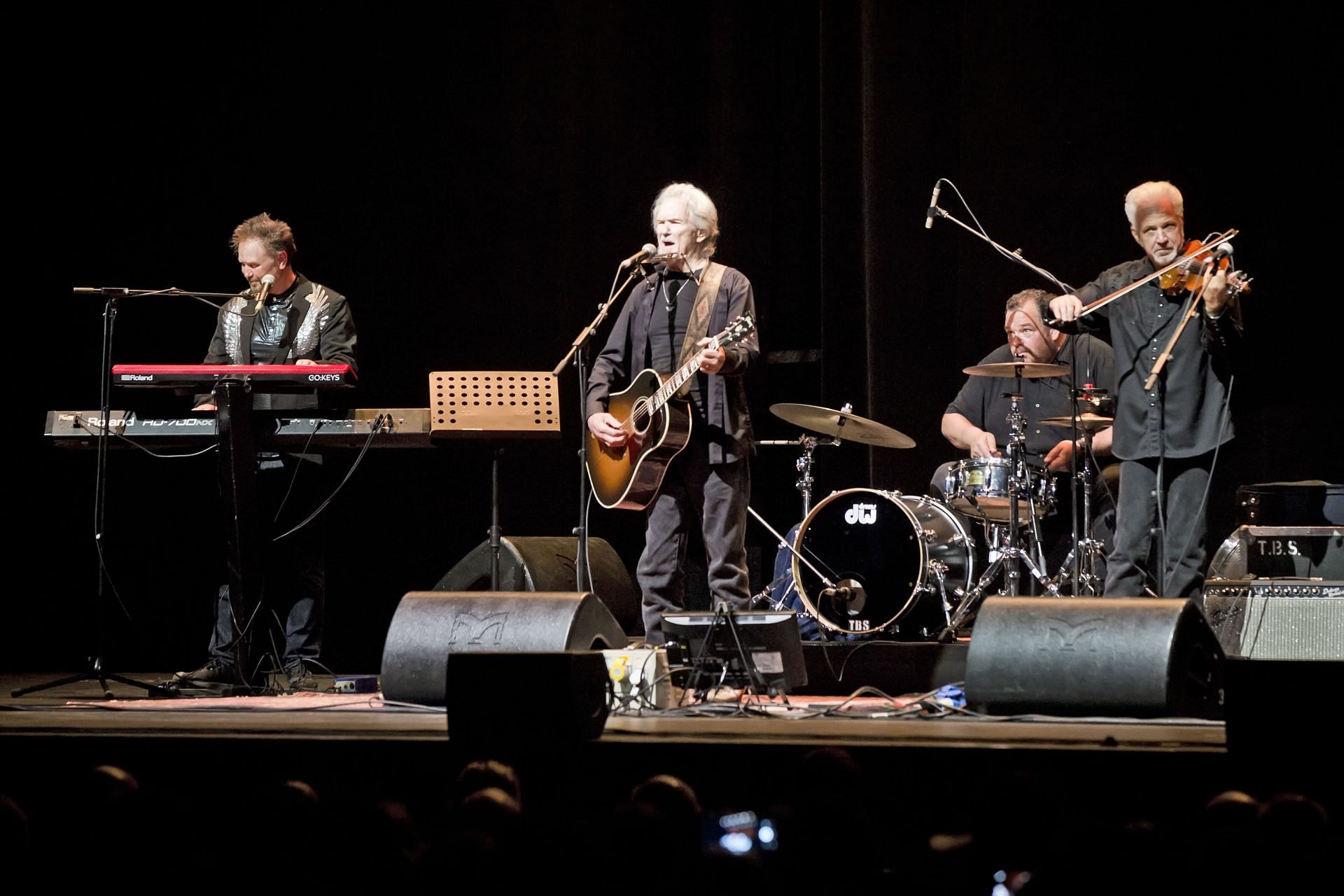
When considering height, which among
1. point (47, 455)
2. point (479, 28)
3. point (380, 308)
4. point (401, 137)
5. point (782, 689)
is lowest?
point (782, 689)

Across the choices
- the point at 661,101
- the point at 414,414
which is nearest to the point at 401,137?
the point at 661,101

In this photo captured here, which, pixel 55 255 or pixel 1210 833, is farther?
pixel 55 255

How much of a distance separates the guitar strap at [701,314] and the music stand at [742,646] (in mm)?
1149

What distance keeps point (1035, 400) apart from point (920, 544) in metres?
1.30

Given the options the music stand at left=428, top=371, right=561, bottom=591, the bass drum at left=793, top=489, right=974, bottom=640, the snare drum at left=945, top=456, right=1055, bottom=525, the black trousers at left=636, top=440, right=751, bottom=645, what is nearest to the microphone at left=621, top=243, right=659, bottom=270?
the music stand at left=428, top=371, right=561, bottom=591

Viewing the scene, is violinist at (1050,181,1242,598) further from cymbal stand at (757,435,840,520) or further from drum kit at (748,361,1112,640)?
cymbal stand at (757,435,840,520)

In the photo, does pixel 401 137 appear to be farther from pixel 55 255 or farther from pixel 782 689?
pixel 782 689

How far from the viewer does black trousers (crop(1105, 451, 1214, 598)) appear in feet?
14.2

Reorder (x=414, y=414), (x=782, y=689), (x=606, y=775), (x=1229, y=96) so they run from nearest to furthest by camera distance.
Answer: (x=606, y=775) → (x=782, y=689) → (x=414, y=414) → (x=1229, y=96)

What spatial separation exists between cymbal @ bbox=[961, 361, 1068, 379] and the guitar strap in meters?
1.22

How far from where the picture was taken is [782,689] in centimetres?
395

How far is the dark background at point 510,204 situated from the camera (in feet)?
21.0

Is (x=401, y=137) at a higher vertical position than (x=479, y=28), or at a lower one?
lower

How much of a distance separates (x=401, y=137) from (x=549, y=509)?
194cm
